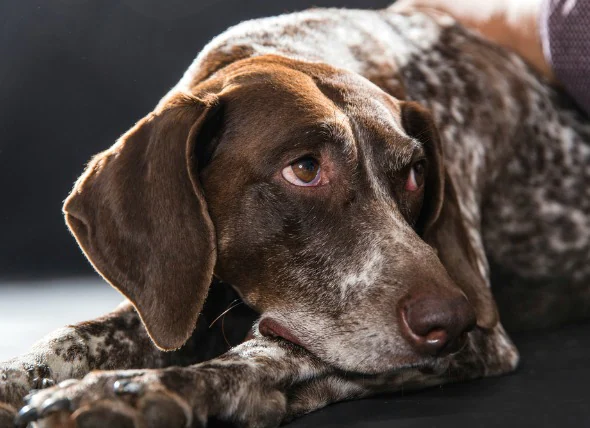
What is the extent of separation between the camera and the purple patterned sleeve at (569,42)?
399 cm

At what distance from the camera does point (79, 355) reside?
3000 mm

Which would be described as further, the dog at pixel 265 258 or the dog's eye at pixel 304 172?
the dog's eye at pixel 304 172

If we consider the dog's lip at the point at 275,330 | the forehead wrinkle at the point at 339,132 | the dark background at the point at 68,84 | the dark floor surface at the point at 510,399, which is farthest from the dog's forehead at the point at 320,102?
the dark background at the point at 68,84

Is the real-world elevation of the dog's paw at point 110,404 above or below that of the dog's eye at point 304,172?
below

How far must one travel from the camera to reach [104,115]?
5898 millimetres

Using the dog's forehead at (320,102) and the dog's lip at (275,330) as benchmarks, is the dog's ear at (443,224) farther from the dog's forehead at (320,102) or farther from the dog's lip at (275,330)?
the dog's lip at (275,330)

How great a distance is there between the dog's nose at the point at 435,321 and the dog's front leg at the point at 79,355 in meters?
0.98

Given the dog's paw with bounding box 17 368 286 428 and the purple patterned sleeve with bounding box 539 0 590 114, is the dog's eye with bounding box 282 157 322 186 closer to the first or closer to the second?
the dog's paw with bounding box 17 368 286 428

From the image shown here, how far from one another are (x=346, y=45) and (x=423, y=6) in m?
0.88

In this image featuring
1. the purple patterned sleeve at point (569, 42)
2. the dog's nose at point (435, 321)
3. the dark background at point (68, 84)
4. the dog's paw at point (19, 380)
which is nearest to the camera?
the dog's nose at point (435, 321)

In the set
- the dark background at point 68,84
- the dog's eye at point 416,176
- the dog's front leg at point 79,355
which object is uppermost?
the dog's eye at point 416,176

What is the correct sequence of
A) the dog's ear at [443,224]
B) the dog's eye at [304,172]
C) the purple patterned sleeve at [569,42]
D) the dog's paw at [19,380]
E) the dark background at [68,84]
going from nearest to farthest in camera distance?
the dog's paw at [19,380], the dog's eye at [304,172], the dog's ear at [443,224], the purple patterned sleeve at [569,42], the dark background at [68,84]

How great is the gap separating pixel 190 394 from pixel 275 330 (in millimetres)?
574

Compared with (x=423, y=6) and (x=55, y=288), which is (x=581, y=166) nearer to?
(x=423, y=6)
